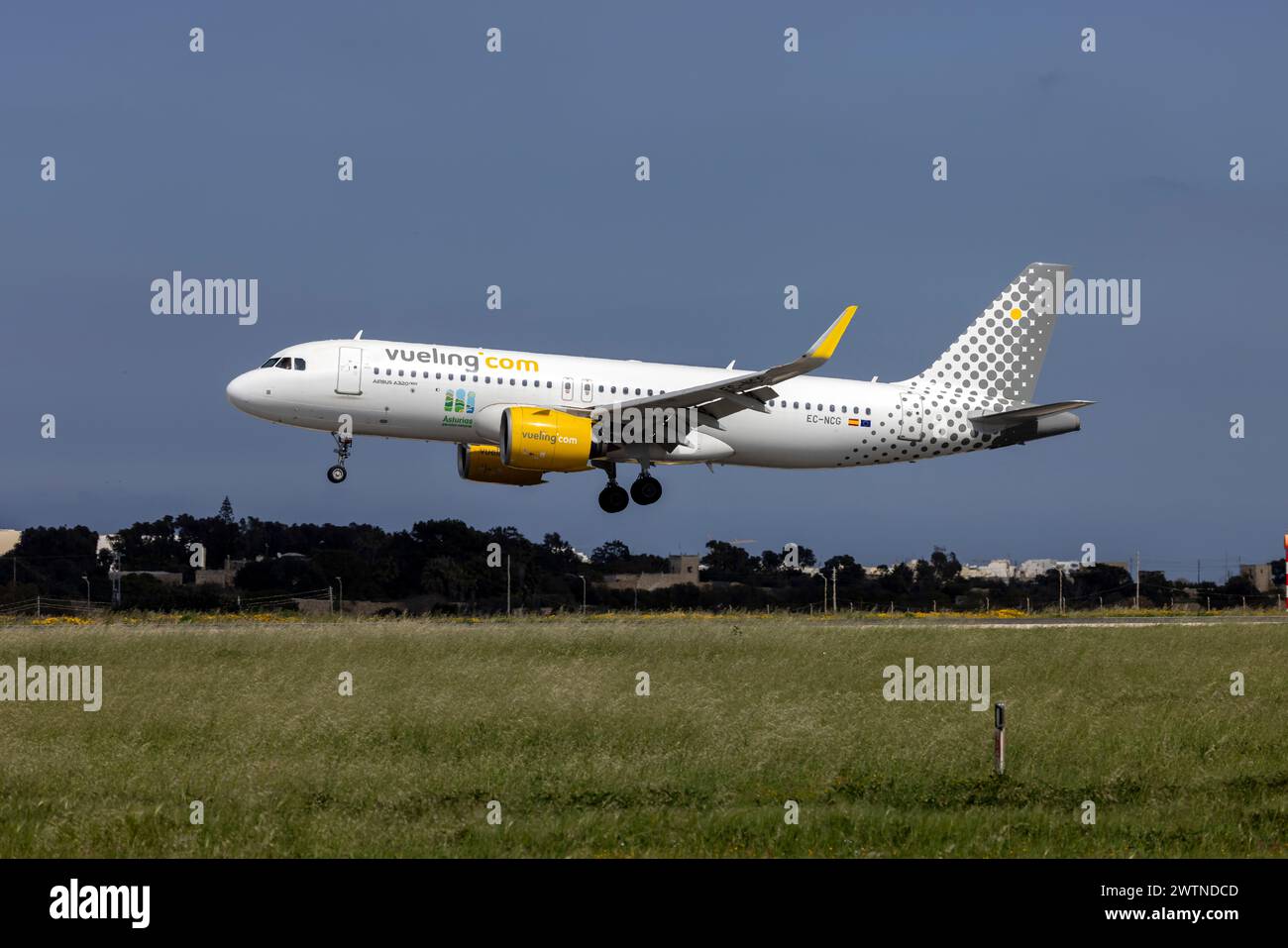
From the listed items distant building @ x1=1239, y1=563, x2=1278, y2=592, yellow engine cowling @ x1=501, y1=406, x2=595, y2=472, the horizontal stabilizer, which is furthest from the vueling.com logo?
distant building @ x1=1239, y1=563, x2=1278, y2=592

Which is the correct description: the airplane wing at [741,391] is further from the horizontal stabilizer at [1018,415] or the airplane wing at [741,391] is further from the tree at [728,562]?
the tree at [728,562]

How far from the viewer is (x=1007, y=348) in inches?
1967

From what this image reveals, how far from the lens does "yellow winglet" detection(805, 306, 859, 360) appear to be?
36.2 metres

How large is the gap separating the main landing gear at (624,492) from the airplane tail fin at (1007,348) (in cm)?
890

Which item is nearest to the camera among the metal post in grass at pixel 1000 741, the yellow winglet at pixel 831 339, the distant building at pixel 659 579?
the metal post in grass at pixel 1000 741

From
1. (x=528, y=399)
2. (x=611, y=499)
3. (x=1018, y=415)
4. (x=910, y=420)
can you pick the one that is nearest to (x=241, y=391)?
(x=528, y=399)

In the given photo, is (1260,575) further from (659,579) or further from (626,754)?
(626,754)

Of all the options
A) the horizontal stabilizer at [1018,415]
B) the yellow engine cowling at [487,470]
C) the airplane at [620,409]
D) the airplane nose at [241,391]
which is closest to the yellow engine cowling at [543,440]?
the airplane at [620,409]

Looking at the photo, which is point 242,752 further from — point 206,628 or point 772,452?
point 772,452

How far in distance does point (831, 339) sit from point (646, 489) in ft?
30.0

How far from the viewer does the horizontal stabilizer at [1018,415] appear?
44.1 metres

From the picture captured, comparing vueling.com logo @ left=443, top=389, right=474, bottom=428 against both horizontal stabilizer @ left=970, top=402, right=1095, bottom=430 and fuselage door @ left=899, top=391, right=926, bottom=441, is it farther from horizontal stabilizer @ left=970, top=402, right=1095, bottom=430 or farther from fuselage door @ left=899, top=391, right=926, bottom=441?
horizontal stabilizer @ left=970, top=402, right=1095, bottom=430
